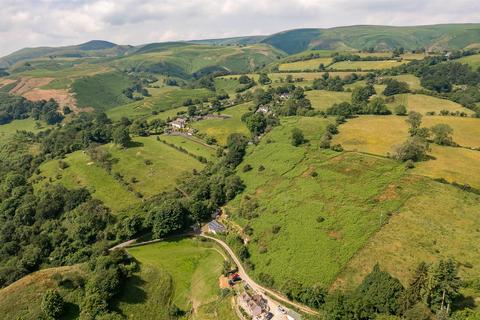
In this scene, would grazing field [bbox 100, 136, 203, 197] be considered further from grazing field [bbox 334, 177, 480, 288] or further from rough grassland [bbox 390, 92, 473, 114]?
rough grassland [bbox 390, 92, 473, 114]

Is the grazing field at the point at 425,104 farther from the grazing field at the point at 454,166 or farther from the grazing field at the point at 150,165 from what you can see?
the grazing field at the point at 150,165

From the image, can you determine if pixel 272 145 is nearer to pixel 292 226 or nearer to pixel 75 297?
pixel 292 226

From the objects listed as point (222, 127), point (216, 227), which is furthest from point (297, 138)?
point (222, 127)

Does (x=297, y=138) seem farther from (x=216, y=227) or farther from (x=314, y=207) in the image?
(x=216, y=227)

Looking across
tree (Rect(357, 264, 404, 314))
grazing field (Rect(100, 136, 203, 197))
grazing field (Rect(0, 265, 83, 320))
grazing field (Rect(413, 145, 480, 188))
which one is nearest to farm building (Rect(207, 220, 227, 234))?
grazing field (Rect(100, 136, 203, 197))

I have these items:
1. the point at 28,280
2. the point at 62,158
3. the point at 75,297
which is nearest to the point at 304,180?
the point at 75,297
